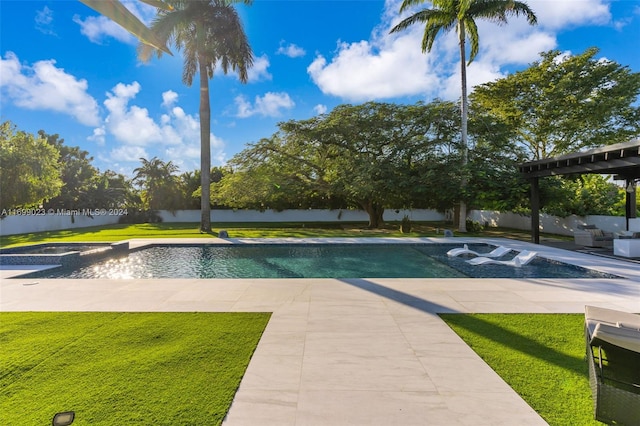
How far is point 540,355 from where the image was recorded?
334cm

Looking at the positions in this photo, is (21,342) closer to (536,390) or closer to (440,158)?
(536,390)

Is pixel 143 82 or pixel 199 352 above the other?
pixel 143 82

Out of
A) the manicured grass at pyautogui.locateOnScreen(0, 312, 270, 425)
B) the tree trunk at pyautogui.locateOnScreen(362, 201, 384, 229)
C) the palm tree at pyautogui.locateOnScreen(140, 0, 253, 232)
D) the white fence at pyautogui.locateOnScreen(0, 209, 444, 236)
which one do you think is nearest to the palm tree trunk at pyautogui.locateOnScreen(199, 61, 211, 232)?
the palm tree at pyautogui.locateOnScreen(140, 0, 253, 232)

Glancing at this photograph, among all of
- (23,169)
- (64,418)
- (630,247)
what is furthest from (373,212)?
(64,418)

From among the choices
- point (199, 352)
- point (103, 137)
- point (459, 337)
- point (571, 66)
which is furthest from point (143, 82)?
point (571, 66)

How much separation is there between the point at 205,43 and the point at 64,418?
58.5ft

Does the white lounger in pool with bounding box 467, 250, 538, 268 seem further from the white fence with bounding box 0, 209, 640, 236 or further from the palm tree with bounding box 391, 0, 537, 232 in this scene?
the palm tree with bounding box 391, 0, 537, 232

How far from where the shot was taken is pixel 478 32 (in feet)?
54.5

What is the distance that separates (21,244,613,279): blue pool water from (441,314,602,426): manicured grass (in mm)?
3567

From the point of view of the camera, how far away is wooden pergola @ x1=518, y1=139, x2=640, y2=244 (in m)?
8.51

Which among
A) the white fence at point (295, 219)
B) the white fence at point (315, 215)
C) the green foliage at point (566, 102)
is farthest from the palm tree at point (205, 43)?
the green foliage at point (566, 102)

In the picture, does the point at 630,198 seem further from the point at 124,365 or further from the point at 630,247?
the point at 124,365

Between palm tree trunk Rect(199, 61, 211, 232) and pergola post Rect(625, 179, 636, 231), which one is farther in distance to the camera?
palm tree trunk Rect(199, 61, 211, 232)

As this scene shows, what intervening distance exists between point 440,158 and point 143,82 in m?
16.7
